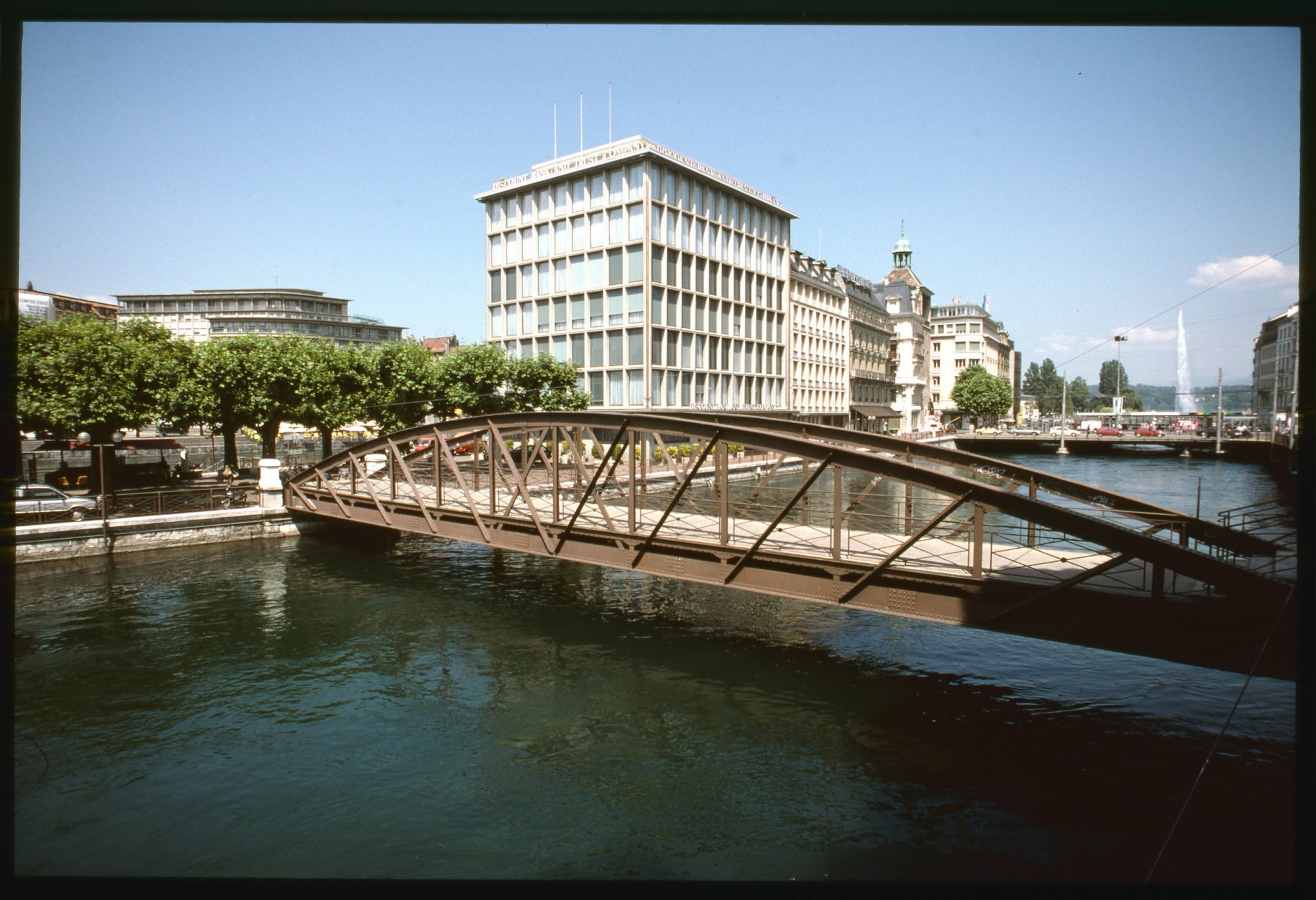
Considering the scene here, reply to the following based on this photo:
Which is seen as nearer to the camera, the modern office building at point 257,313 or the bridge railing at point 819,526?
the bridge railing at point 819,526

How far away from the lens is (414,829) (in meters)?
9.88

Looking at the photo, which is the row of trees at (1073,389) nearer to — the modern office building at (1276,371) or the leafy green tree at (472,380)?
the modern office building at (1276,371)

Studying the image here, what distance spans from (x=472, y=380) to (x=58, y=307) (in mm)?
52275

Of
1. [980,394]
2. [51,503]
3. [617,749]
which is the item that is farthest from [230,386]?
[980,394]

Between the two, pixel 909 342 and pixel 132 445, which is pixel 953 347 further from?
pixel 132 445

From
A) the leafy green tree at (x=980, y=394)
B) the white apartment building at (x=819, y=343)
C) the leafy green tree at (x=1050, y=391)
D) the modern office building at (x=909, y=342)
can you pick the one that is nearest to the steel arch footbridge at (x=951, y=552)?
the white apartment building at (x=819, y=343)

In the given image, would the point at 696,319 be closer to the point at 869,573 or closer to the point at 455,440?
the point at 455,440

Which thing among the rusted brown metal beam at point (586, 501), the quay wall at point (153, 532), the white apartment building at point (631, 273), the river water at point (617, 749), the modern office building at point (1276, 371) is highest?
the white apartment building at point (631, 273)

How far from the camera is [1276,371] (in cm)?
1755

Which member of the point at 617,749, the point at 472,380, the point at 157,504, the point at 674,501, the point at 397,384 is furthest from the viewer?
the point at 472,380

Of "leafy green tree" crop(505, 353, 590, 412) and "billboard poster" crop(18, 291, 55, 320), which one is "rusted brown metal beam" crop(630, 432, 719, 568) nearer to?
"billboard poster" crop(18, 291, 55, 320)

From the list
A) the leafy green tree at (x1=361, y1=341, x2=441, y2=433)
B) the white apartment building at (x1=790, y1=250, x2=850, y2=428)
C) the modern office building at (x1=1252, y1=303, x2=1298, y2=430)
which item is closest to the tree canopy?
the white apartment building at (x1=790, y1=250, x2=850, y2=428)

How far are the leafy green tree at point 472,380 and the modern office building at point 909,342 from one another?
79793 mm

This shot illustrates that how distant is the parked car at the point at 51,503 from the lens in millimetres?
26531
